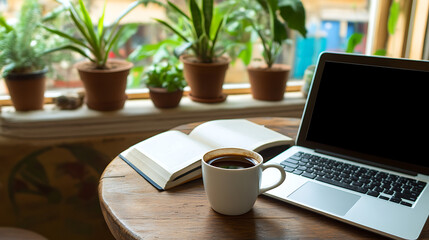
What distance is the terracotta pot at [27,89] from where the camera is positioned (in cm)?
141

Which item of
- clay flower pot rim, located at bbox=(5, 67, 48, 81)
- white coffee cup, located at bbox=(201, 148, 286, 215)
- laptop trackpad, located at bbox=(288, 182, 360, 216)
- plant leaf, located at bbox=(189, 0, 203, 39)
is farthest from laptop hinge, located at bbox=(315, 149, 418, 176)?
clay flower pot rim, located at bbox=(5, 67, 48, 81)

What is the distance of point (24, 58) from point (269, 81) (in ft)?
3.09

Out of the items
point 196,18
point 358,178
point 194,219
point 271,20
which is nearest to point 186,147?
point 194,219

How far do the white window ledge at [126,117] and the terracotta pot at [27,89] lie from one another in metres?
0.03

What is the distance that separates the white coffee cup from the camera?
0.68m

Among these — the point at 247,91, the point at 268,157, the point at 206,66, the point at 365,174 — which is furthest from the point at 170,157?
the point at 247,91

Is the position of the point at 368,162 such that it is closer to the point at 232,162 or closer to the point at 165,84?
the point at 232,162

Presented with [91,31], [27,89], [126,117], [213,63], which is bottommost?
[126,117]

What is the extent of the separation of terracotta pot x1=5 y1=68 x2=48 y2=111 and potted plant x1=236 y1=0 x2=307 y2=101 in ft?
2.73

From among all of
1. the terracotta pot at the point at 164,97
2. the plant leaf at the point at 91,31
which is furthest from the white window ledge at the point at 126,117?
the plant leaf at the point at 91,31

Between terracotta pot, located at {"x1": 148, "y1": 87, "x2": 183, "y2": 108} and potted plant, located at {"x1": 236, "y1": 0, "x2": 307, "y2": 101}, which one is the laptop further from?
terracotta pot, located at {"x1": 148, "y1": 87, "x2": 183, "y2": 108}

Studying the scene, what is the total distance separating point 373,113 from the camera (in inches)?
35.2

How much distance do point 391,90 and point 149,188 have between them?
22.7 inches

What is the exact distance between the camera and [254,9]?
1.76 m
